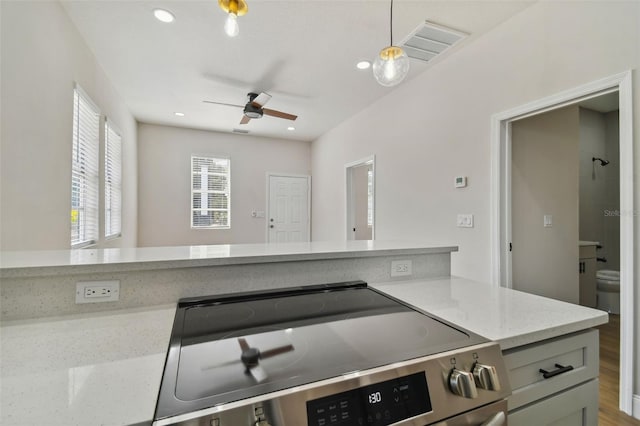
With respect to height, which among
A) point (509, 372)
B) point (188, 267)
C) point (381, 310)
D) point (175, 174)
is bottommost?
point (509, 372)

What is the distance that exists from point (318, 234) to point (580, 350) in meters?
5.15

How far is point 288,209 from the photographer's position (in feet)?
20.3

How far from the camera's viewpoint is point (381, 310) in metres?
1.01

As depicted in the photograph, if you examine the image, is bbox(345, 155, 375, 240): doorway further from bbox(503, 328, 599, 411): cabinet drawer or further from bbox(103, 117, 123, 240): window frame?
bbox(503, 328, 599, 411): cabinet drawer

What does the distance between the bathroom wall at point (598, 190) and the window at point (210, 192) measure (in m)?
5.89

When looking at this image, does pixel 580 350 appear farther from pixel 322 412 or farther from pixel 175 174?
pixel 175 174

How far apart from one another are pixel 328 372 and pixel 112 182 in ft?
13.7

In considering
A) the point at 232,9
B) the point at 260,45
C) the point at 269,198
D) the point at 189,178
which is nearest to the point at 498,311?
the point at 232,9

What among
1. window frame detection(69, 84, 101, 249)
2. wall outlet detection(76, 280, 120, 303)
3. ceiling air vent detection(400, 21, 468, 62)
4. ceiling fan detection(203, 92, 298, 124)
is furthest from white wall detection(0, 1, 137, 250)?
ceiling air vent detection(400, 21, 468, 62)

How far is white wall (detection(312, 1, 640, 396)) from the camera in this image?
1.82m

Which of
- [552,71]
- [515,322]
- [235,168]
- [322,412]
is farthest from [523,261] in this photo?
[235,168]

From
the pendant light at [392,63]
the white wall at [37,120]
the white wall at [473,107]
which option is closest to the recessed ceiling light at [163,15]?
the white wall at [37,120]

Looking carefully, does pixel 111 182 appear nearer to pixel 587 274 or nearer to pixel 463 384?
pixel 463 384

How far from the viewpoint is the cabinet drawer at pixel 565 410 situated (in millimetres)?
823
